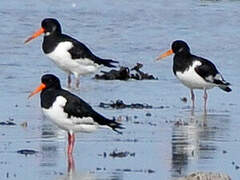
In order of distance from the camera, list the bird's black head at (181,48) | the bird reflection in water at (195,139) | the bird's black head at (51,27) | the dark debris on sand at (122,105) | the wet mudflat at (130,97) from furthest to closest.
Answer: the bird's black head at (51,27), the bird's black head at (181,48), the dark debris on sand at (122,105), the bird reflection in water at (195,139), the wet mudflat at (130,97)

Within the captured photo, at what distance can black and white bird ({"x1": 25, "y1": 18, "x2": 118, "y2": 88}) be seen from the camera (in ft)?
44.7

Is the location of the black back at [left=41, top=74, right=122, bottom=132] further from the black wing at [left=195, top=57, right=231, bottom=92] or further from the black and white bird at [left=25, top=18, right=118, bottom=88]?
the black and white bird at [left=25, top=18, right=118, bottom=88]

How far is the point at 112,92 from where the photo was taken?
12.8 m

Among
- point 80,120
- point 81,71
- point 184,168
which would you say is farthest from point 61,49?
point 184,168

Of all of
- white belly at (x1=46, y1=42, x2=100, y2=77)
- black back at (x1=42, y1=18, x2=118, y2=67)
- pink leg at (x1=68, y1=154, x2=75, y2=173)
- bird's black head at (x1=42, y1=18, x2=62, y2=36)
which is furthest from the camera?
bird's black head at (x1=42, y1=18, x2=62, y2=36)

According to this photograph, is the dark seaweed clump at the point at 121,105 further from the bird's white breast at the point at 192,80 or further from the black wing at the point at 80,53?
the black wing at the point at 80,53

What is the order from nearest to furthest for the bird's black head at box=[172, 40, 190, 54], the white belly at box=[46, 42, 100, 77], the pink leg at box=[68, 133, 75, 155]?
1. the pink leg at box=[68, 133, 75, 155]
2. the bird's black head at box=[172, 40, 190, 54]
3. the white belly at box=[46, 42, 100, 77]

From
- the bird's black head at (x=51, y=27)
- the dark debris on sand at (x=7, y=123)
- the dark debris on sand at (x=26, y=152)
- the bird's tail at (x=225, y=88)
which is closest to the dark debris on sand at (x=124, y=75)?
the bird's black head at (x=51, y=27)

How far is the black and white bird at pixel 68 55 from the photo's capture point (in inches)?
536

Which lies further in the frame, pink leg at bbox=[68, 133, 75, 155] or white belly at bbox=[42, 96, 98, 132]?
white belly at bbox=[42, 96, 98, 132]

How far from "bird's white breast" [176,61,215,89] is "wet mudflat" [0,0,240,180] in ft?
0.71

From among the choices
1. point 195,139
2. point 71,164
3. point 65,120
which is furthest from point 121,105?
point 71,164

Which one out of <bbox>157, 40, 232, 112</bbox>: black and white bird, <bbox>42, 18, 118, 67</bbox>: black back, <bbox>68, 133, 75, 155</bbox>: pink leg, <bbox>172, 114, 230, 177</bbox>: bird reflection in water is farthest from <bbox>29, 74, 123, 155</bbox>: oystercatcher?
<bbox>42, 18, 118, 67</bbox>: black back

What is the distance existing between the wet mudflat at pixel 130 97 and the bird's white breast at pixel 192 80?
0.22 metres
